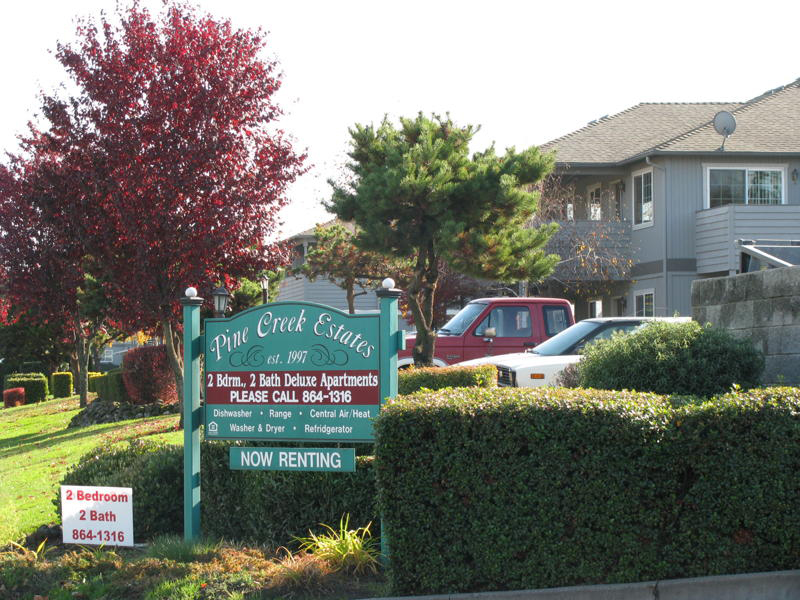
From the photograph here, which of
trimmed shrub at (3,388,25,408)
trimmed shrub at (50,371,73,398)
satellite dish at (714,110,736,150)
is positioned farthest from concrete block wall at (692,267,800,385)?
trimmed shrub at (50,371,73,398)

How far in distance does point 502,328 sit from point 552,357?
117 inches

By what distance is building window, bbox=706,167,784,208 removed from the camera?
22.5 meters

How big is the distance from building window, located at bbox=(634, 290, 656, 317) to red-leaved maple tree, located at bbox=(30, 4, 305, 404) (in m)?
12.9

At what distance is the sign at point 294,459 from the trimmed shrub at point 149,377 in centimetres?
1285

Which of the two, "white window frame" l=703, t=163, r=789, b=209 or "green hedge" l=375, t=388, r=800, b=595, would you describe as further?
"white window frame" l=703, t=163, r=789, b=209

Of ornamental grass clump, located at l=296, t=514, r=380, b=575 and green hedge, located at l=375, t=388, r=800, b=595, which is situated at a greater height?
green hedge, located at l=375, t=388, r=800, b=595

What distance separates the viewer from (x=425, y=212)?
609 inches

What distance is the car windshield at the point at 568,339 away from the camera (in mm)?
12562

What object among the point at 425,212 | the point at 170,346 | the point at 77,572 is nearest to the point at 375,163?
the point at 425,212

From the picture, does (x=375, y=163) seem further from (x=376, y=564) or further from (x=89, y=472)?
(x=376, y=564)

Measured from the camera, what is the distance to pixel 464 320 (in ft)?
50.6

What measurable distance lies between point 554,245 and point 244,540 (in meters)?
18.0

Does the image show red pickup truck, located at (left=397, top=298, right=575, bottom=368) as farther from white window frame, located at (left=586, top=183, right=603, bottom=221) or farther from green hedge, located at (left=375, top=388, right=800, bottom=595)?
white window frame, located at (left=586, top=183, right=603, bottom=221)

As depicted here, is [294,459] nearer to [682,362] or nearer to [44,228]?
[682,362]
